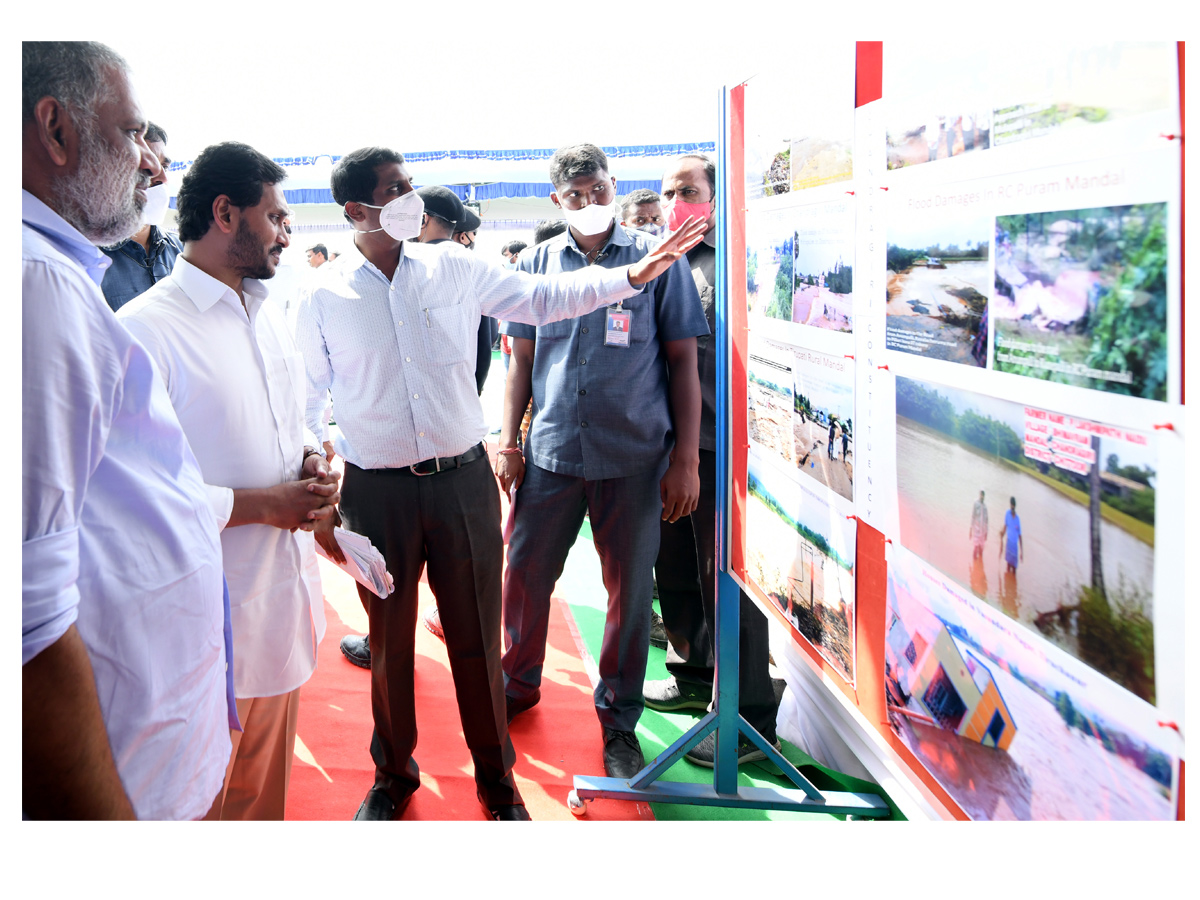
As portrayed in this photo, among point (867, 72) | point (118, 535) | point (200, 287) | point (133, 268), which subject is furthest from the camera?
point (133, 268)

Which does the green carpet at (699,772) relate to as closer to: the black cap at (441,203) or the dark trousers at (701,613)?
the dark trousers at (701,613)

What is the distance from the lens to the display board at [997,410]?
0.69m

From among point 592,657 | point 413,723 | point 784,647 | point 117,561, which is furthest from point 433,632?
point 117,561

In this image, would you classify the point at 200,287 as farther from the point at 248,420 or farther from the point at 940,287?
the point at 940,287

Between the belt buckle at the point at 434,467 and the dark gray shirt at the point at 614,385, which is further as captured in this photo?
the dark gray shirt at the point at 614,385

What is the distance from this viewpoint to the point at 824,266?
127 centimetres

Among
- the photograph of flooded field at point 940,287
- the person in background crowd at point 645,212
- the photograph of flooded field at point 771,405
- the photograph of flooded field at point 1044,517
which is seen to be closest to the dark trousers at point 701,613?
the photograph of flooded field at point 771,405

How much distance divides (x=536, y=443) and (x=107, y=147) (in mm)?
1477

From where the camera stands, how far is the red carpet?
82.5 inches

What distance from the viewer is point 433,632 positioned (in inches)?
126

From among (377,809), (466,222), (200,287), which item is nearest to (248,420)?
(200,287)

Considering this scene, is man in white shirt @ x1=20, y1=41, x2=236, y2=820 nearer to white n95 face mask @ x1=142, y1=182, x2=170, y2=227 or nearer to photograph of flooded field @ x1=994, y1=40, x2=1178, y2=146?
white n95 face mask @ x1=142, y1=182, x2=170, y2=227

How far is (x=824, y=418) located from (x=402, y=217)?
1.18 m

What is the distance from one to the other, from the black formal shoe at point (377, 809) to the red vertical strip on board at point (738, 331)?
44.2 inches
